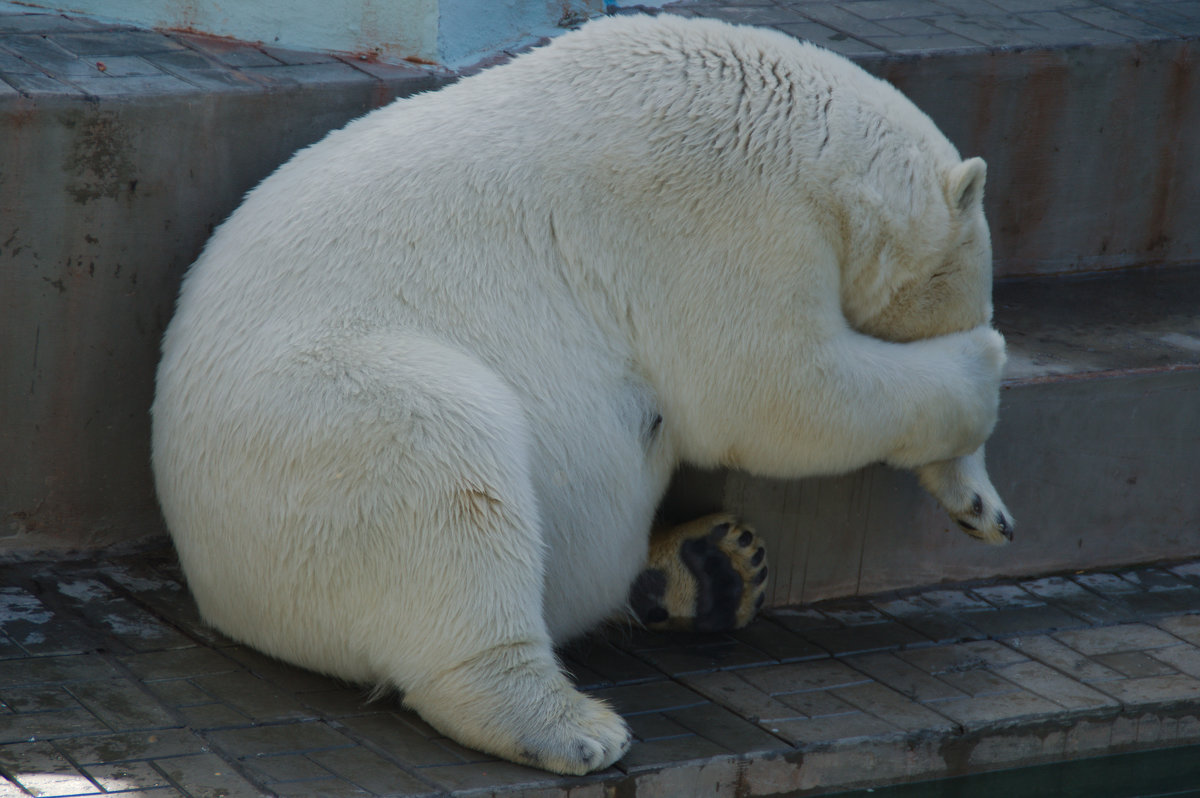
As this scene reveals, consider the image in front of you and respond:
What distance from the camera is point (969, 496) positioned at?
423 cm

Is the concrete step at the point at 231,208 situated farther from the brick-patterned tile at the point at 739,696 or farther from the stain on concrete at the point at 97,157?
the brick-patterned tile at the point at 739,696

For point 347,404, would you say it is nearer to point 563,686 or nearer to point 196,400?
point 196,400

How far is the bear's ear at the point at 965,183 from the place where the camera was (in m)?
3.78

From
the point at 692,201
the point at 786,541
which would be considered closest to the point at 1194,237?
the point at 786,541

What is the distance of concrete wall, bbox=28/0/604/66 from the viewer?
15.1 ft

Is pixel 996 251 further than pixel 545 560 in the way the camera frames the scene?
Yes

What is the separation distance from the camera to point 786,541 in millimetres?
4523

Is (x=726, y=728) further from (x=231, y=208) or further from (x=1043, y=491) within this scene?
(x=231, y=208)

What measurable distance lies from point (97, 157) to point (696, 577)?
2.06 m

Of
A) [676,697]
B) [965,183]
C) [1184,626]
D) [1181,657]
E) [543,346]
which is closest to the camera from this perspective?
[543,346]

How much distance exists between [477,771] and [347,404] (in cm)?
90

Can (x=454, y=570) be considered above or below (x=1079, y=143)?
below

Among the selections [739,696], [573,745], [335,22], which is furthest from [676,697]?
[335,22]

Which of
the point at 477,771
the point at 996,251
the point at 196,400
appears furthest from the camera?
the point at 996,251
